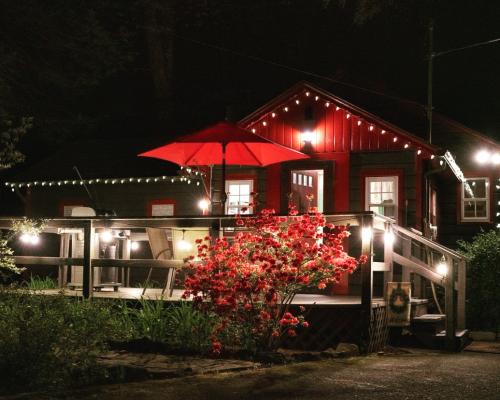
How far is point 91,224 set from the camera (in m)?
10.8

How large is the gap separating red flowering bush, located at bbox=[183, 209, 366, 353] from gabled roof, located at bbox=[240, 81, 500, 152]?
16.8 feet

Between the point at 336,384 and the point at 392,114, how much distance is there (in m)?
9.87

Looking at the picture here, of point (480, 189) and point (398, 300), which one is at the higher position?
point (480, 189)

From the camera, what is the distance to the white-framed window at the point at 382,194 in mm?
13594

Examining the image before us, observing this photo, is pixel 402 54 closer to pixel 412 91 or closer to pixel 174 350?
pixel 412 91

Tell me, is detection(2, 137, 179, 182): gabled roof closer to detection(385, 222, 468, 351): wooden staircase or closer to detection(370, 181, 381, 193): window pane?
detection(370, 181, 381, 193): window pane

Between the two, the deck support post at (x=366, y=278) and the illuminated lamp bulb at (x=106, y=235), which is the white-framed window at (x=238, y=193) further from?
the deck support post at (x=366, y=278)

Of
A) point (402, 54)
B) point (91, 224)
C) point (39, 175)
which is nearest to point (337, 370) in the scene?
point (91, 224)

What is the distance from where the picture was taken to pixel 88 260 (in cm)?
1074

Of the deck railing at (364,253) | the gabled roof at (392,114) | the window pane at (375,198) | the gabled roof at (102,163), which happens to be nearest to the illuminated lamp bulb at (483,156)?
the gabled roof at (392,114)

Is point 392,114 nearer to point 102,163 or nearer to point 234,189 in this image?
point 234,189

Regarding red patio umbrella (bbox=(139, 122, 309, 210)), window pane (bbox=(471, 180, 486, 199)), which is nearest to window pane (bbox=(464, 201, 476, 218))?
window pane (bbox=(471, 180, 486, 199))

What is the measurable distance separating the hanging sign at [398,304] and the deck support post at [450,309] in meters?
0.56

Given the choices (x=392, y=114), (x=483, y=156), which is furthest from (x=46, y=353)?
(x=483, y=156)
